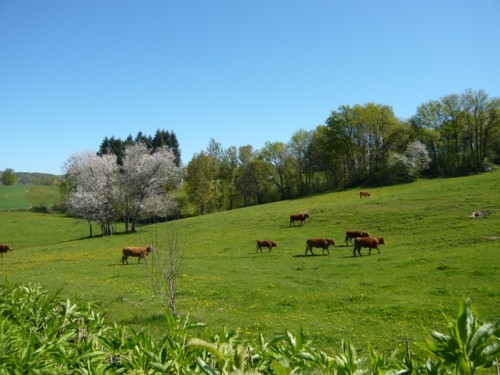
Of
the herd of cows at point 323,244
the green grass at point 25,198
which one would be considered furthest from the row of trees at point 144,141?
the herd of cows at point 323,244

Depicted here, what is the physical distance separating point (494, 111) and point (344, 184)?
25065 mm

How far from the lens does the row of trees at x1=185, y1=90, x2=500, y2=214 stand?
6028 centimetres

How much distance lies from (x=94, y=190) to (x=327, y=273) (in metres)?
39.2

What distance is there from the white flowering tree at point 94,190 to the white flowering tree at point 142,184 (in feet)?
6.00

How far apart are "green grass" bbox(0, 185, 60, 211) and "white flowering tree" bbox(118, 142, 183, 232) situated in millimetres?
51118

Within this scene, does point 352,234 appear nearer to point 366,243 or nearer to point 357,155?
point 366,243

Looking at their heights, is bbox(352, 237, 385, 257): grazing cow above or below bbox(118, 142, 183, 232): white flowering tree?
below

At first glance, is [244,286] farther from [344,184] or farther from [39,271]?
[344,184]

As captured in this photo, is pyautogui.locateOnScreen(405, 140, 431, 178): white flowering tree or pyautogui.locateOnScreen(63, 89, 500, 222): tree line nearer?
pyautogui.locateOnScreen(63, 89, 500, 222): tree line

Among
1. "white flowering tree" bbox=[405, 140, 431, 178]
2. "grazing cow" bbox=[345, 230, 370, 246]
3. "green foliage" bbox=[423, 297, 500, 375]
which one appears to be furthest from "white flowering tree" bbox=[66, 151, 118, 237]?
"green foliage" bbox=[423, 297, 500, 375]

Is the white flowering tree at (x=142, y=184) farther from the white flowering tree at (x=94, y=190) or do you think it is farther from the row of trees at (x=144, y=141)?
the row of trees at (x=144, y=141)

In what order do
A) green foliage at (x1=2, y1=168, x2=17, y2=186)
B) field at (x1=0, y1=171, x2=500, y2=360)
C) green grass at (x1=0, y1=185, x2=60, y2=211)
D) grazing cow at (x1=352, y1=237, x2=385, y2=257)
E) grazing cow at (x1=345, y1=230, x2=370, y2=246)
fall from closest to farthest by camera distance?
field at (x1=0, y1=171, x2=500, y2=360) → grazing cow at (x1=352, y1=237, x2=385, y2=257) → grazing cow at (x1=345, y1=230, x2=370, y2=246) → green grass at (x1=0, y1=185, x2=60, y2=211) → green foliage at (x1=2, y1=168, x2=17, y2=186)

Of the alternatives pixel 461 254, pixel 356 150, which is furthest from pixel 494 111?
pixel 461 254

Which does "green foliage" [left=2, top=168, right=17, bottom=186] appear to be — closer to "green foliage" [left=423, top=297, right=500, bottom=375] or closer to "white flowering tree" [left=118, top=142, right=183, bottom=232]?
"white flowering tree" [left=118, top=142, right=183, bottom=232]
